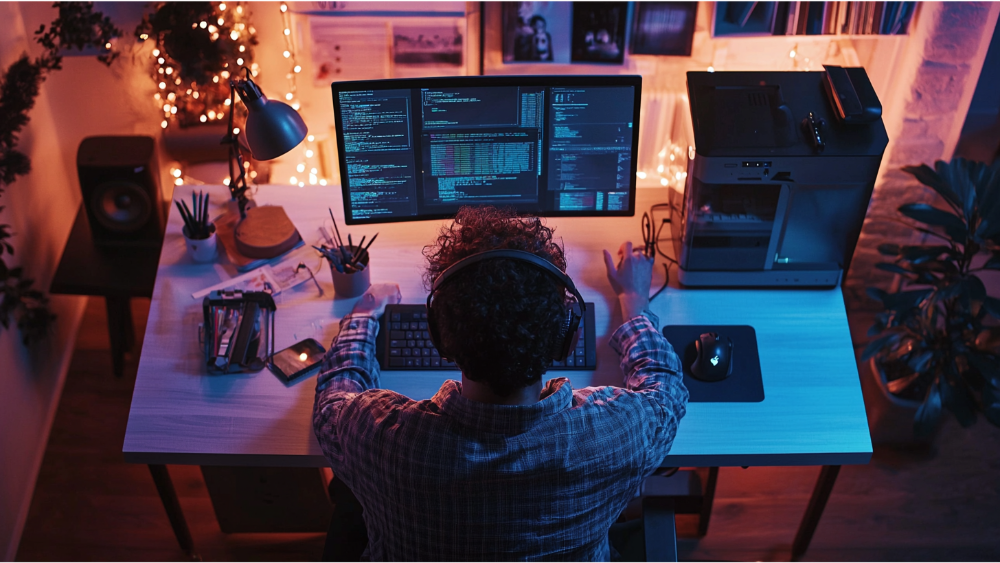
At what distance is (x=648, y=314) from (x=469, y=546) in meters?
0.71

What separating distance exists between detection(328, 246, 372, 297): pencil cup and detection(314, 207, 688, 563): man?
54cm

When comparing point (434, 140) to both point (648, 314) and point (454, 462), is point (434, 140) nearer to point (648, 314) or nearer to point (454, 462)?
point (648, 314)

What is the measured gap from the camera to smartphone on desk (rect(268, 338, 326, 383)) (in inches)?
63.6

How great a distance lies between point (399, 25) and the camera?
2.65 m

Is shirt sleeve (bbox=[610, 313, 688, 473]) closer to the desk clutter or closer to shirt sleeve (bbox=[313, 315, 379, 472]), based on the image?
shirt sleeve (bbox=[313, 315, 379, 472])

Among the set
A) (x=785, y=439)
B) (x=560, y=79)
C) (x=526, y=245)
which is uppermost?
(x=560, y=79)

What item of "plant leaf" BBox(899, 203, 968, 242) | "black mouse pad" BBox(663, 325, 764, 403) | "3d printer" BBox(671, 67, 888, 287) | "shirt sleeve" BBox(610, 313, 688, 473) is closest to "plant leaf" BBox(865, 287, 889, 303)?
"plant leaf" BBox(899, 203, 968, 242)

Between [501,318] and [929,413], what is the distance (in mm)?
1558

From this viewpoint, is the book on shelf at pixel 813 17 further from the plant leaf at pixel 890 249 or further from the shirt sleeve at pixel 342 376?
the shirt sleeve at pixel 342 376

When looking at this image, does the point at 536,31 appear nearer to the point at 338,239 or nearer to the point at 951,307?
the point at 338,239

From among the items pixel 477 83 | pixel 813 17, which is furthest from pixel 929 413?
pixel 477 83

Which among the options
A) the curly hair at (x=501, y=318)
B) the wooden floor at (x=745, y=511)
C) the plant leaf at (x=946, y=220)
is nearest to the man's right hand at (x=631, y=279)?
the curly hair at (x=501, y=318)

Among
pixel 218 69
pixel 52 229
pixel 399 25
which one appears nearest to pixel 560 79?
pixel 399 25

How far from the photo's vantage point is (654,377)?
1467mm
